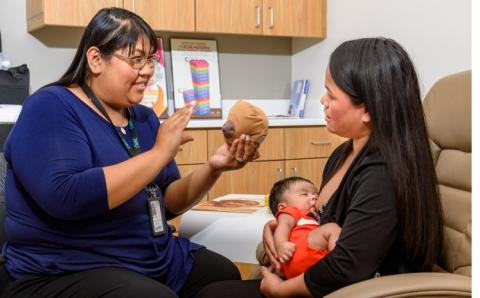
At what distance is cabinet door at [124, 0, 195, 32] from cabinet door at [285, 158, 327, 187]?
3.47ft

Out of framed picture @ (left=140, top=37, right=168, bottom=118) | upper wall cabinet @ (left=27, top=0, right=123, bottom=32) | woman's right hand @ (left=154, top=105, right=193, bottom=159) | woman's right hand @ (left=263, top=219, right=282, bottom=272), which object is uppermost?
upper wall cabinet @ (left=27, top=0, right=123, bottom=32)

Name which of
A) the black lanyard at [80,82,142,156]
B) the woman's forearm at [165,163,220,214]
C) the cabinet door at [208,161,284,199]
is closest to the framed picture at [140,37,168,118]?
the cabinet door at [208,161,284,199]

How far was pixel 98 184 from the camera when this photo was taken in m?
1.38

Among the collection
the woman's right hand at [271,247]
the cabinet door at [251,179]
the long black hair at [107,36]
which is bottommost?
the cabinet door at [251,179]

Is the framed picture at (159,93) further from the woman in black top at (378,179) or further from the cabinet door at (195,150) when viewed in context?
the woman in black top at (378,179)

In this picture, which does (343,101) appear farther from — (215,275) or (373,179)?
(215,275)

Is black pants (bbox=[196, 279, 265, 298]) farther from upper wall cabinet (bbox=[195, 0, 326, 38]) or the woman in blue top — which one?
upper wall cabinet (bbox=[195, 0, 326, 38])

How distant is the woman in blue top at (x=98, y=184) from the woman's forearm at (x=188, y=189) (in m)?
0.06

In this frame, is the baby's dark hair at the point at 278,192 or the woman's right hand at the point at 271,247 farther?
the baby's dark hair at the point at 278,192

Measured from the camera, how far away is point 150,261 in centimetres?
157

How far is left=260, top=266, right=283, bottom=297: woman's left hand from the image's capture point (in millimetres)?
1388

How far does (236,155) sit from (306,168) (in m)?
2.08

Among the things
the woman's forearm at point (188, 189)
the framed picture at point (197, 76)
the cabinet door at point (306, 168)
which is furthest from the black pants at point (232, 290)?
the framed picture at point (197, 76)

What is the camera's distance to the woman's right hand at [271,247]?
144cm
